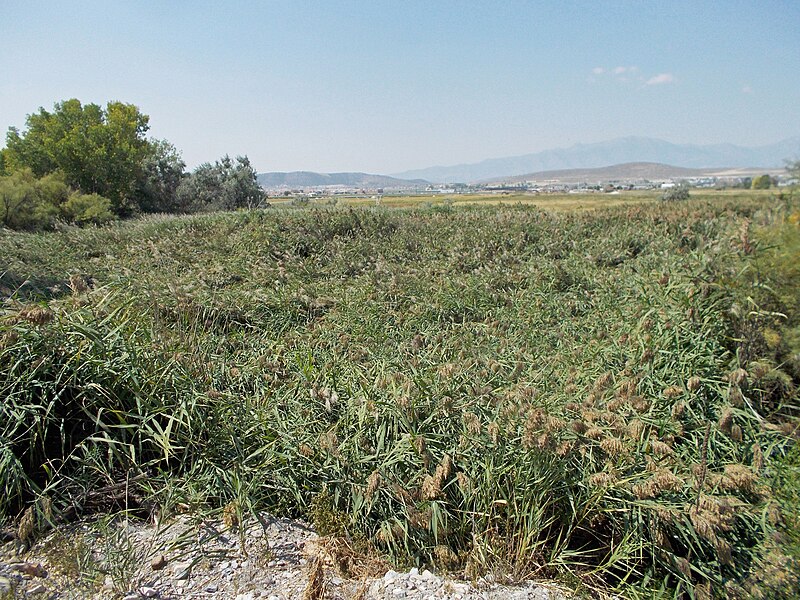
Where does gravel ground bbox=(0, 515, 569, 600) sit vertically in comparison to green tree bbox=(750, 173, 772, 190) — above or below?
below

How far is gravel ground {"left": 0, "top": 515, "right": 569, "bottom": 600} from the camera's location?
2.32 metres

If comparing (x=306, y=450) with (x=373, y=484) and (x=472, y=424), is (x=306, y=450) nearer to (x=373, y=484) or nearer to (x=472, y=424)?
(x=373, y=484)

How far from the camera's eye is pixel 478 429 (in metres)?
2.94

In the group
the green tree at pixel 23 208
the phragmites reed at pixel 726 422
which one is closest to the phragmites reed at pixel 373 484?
the phragmites reed at pixel 726 422

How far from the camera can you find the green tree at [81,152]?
2600cm

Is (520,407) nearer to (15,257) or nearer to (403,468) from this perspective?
(403,468)

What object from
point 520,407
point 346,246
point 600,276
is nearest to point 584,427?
point 520,407

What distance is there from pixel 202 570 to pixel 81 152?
3026 cm

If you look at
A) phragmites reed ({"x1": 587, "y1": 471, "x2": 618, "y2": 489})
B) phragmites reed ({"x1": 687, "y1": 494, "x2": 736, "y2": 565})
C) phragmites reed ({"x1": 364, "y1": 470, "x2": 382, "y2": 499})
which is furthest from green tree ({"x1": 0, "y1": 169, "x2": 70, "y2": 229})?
phragmites reed ({"x1": 687, "y1": 494, "x2": 736, "y2": 565})

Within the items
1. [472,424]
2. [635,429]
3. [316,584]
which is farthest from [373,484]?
[635,429]

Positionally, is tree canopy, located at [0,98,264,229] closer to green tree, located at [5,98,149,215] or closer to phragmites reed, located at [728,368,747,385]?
green tree, located at [5,98,149,215]

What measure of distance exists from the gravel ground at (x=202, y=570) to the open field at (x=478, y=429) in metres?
0.14

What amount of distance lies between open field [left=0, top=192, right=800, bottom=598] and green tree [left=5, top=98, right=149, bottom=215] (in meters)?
26.5

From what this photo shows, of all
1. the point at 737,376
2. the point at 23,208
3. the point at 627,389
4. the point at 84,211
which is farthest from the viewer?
the point at 84,211
